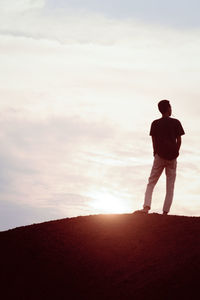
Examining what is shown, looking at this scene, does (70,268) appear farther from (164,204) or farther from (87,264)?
(164,204)

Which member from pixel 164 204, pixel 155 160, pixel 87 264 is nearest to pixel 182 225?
pixel 164 204

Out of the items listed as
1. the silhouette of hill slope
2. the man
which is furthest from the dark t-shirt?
the silhouette of hill slope

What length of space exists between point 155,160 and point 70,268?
386 cm

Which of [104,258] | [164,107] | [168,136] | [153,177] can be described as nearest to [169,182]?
[153,177]

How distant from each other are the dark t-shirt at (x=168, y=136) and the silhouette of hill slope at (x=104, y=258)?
1649 mm

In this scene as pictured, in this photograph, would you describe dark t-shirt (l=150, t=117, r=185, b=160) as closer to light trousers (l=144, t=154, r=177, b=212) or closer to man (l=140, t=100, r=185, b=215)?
A: man (l=140, t=100, r=185, b=215)

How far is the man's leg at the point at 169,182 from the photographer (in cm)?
1324

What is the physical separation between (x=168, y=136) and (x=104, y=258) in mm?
3777

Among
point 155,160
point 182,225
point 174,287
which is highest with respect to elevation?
point 155,160

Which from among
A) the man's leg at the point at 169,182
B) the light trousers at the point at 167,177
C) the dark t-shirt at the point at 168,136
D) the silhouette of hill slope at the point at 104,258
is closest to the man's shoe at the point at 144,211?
the light trousers at the point at 167,177

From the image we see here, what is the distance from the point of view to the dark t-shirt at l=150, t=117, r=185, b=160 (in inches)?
519

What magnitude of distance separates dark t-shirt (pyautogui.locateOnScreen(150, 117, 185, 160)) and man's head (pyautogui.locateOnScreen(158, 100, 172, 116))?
178 millimetres

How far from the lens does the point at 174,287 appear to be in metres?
9.48

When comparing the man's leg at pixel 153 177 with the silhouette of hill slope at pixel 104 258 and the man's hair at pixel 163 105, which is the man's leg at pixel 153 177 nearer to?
the silhouette of hill slope at pixel 104 258
